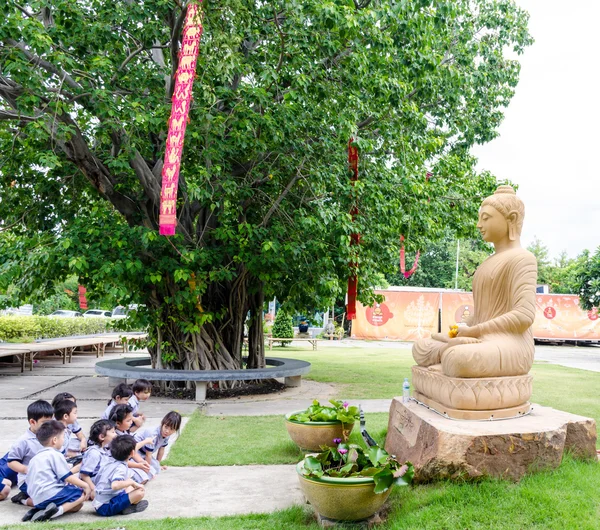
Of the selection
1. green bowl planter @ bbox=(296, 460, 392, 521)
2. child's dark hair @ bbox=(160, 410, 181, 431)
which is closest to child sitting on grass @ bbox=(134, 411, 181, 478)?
child's dark hair @ bbox=(160, 410, 181, 431)

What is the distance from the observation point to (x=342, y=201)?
896 centimetres

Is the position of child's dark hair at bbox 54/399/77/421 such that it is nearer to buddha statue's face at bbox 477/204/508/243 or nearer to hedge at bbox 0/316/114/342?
buddha statue's face at bbox 477/204/508/243

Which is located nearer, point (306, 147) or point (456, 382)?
point (456, 382)

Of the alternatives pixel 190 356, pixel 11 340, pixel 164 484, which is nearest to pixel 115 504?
pixel 164 484

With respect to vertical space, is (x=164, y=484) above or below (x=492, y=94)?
below

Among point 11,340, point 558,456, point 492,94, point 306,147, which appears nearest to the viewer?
point 558,456

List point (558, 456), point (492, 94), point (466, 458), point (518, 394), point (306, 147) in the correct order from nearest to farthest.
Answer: point (466, 458), point (558, 456), point (518, 394), point (306, 147), point (492, 94)

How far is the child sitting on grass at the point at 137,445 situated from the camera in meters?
4.83

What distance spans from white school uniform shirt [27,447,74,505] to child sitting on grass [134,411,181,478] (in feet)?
3.32

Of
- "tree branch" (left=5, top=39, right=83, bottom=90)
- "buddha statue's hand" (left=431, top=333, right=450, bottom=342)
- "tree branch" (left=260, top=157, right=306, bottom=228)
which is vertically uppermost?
"tree branch" (left=5, top=39, right=83, bottom=90)

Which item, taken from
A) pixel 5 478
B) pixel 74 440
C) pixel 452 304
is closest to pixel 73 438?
pixel 74 440

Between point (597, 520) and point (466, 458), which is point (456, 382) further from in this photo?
point (597, 520)

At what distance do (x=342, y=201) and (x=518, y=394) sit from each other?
472 cm

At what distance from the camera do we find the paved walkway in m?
4.48
